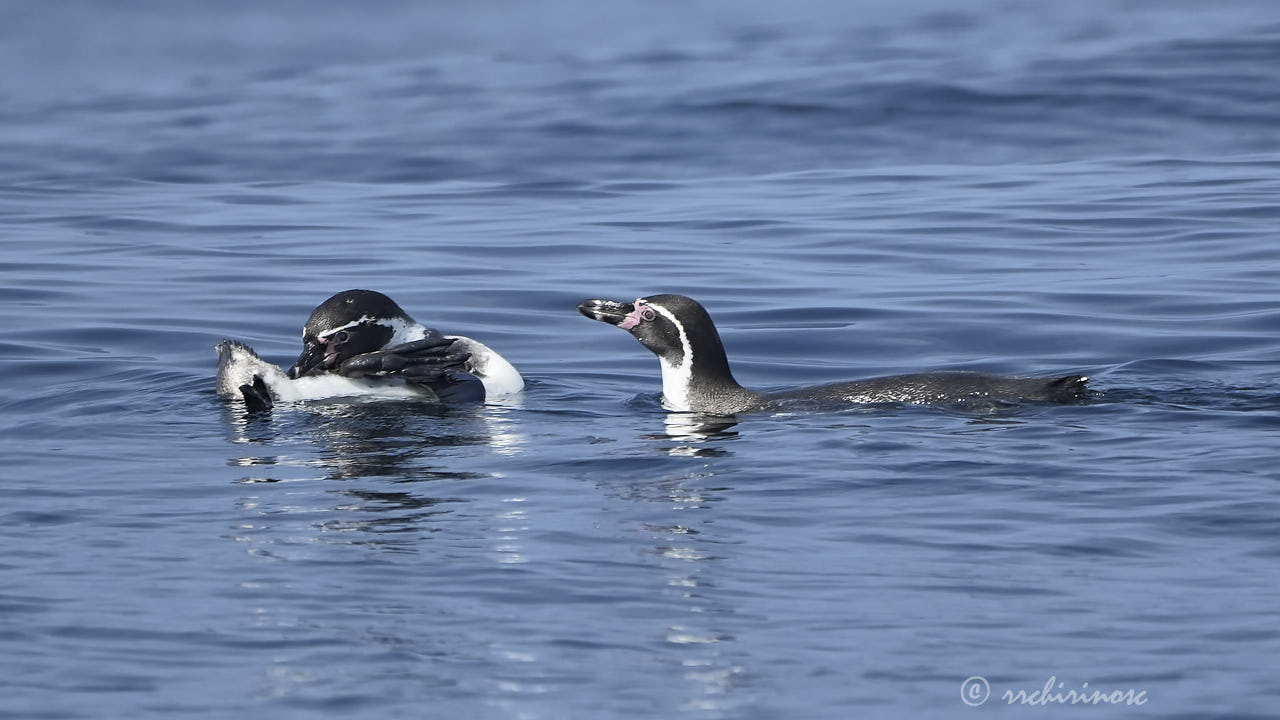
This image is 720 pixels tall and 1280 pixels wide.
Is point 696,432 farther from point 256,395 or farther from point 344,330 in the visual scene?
point 256,395

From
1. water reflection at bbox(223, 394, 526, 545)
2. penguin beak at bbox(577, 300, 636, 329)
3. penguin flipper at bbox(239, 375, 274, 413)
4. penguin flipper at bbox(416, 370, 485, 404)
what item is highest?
penguin beak at bbox(577, 300, 636, 329)

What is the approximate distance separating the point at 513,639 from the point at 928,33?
1448 inches

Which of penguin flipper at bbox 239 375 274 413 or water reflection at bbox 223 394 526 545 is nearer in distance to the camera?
water reflection at bbox 223 394 526 545

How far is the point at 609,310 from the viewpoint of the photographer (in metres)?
12.1

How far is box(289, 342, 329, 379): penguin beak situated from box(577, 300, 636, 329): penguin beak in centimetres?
164

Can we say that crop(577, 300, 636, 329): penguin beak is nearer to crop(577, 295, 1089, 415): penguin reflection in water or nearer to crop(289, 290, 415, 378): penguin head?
crop(577, 295, 1089, 415): penguin reflection in water

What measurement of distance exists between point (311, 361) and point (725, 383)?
2.54 metres

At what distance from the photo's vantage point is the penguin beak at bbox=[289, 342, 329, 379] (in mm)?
11570

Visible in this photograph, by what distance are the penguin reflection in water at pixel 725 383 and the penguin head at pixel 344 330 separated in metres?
1.27

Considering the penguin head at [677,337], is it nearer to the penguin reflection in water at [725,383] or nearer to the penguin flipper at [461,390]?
the penguin reflection in water at [725,383]

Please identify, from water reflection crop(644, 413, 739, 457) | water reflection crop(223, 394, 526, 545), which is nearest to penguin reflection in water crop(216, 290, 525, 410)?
water reflection crop(223, 394, 526, 545)

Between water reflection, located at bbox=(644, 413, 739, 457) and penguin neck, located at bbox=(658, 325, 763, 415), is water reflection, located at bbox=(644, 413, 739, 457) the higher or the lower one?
the lower one

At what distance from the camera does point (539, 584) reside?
293 inches

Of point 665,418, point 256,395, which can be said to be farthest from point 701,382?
point 256,395
